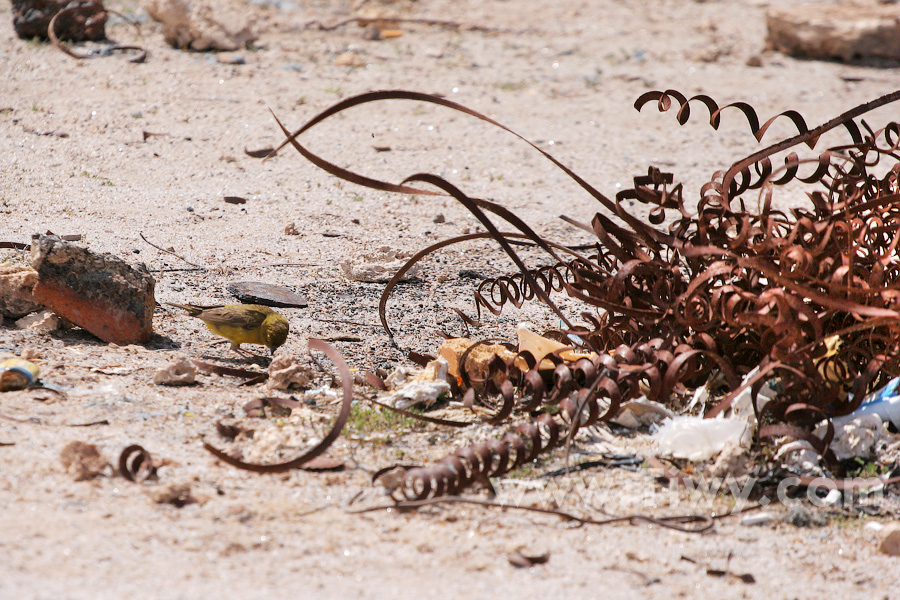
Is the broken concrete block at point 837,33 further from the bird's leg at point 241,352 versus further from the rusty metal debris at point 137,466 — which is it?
the rusty metal debris at point 137,466

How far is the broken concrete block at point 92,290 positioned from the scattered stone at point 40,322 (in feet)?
0.20

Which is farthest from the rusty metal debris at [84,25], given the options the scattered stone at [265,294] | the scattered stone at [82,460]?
the scattered stone at [82,460]

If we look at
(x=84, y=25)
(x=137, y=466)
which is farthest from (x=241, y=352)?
(x=84, y=25)

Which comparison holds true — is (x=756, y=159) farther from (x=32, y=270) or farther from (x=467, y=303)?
(x=32, y=270)

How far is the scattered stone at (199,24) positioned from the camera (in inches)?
301

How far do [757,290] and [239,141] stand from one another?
4355 mm

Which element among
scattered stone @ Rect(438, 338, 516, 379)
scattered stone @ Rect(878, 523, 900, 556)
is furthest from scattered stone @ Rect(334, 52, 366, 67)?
scattered stone @ Rect(878, 523, 900, 556)

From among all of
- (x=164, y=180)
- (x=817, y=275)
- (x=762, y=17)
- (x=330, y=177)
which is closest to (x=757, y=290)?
(x=817, y=275)

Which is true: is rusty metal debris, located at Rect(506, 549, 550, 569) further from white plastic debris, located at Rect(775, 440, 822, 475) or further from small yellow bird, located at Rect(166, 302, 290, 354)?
small yellow bird, located at Rect(166, 302, 290, 354)

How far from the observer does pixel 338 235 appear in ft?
16.0

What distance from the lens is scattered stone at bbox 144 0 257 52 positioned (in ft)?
25.1

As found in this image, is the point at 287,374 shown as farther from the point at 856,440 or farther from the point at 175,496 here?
the point at 856,440

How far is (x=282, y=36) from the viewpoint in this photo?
854 centimetres

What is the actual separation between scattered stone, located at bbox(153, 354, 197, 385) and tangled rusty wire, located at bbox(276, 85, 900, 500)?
89cm
